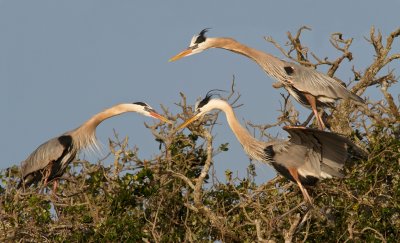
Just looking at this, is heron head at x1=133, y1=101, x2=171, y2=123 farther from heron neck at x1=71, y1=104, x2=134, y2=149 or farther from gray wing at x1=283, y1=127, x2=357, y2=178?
Answer: gray wing at x1=283, y1=127, x2=357, y2=178

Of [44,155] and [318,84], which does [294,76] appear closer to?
[318,84]

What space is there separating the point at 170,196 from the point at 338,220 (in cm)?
149

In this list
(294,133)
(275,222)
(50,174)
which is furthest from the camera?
(50,174)

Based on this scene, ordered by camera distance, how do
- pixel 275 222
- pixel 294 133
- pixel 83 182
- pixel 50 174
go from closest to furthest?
pixel 275 222 < pixel 83 182 < pixel 294 133 < pixel 50 174

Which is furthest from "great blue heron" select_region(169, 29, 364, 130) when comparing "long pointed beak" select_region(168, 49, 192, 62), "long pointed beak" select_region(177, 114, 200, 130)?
"long pointed beak" select_region(177, 114, 200, 130)

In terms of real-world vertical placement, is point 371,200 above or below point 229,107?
below

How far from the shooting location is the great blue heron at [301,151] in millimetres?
7781

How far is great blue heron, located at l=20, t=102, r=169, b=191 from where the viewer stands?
10.1 meters

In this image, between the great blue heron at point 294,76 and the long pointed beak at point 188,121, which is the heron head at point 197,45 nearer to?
the great blue heron at point 294,76

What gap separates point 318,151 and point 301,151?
190mm

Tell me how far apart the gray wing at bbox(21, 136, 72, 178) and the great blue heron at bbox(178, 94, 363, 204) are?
2.49 m

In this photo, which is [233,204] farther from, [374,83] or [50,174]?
[50,174]

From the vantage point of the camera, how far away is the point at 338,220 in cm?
702

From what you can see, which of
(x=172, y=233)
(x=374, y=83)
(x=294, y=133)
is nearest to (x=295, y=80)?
(x=374, y=83)
